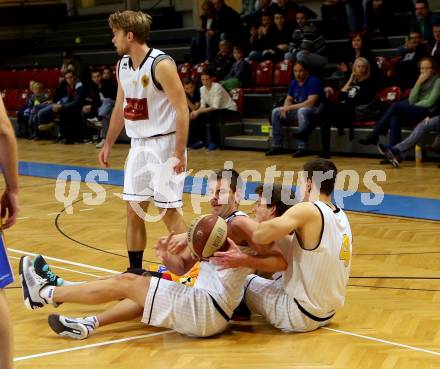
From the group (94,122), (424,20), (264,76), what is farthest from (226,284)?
(94,122)

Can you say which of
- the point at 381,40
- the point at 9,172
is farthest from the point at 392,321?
the point at 381,40

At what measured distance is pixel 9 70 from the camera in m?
20.3

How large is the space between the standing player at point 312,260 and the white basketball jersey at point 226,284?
160 mm

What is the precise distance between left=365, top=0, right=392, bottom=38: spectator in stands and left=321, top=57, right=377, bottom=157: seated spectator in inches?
76.0

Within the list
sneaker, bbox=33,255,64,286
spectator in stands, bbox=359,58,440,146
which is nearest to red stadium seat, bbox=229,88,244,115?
spectator in stands, bbox=359,58,440,146

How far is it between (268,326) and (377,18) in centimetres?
991

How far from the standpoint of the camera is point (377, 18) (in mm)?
13617

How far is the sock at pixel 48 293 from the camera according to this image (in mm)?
4703

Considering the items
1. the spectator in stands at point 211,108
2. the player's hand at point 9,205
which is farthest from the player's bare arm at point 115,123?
the spectator in stands at point 211,108

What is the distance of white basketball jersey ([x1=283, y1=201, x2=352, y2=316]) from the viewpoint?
4.36 m

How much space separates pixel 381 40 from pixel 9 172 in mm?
11169

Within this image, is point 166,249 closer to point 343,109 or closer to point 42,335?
point 42,335

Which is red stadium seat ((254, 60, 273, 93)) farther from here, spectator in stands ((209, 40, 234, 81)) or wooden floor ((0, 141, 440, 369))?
wooden floor ((0, 141, 440, 369))

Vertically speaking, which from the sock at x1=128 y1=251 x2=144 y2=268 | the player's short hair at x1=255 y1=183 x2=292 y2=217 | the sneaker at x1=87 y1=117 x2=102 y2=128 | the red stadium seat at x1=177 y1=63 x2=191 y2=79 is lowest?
the sneaker at x1=87 y1=117 x2=102 y2=128
